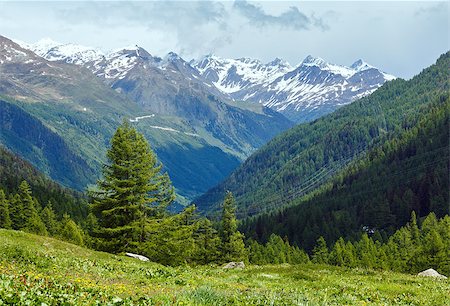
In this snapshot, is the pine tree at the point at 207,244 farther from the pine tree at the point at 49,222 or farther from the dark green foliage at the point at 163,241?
the pine tree at the point at 49,222

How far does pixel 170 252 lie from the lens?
199ft

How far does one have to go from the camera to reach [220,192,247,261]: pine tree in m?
84.5

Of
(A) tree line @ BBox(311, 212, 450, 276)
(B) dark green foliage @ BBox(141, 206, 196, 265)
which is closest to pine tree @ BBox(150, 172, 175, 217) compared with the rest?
(B) dark green foliage @ BBox(141, 206, 196, 265)

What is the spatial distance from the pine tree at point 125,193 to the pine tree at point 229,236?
1099 inches

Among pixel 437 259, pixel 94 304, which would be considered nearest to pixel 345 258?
pixel 437 259

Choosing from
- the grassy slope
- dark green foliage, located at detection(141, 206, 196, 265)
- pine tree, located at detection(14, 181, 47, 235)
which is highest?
pine tree, located at detection(14, 181, 47, 235)

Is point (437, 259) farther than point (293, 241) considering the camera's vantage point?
No

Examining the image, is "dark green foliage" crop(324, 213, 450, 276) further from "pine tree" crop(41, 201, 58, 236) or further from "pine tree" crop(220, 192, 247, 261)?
"pine tree" crop(41, 201, 58, 236)

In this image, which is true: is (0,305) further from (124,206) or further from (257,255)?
(257,255)

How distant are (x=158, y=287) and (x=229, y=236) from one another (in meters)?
70.7

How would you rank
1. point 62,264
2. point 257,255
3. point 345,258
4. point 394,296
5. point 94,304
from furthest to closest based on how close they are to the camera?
point 257,255, point 345,258, point 62,264, point 394,296, point 94,304

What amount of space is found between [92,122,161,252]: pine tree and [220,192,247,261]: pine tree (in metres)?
27.9

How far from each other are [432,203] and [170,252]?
16408 centimetres

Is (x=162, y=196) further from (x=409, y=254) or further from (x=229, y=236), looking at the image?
(x=409, y=254)
